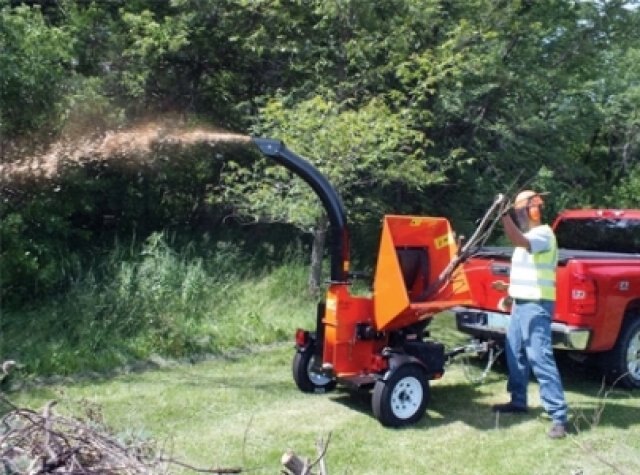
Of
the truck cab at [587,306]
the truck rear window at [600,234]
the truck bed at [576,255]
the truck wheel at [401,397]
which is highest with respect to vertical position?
the truck rear window at [600,234]

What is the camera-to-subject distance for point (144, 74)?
11.6m

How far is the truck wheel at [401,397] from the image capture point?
631 cm

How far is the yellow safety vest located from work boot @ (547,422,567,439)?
1.01 metres

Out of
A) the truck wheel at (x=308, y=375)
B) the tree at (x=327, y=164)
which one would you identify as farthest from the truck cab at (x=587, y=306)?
the tree at (x=327, y=164)

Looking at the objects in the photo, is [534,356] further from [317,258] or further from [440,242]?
[317,258]

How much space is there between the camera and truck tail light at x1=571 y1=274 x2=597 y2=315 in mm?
7383

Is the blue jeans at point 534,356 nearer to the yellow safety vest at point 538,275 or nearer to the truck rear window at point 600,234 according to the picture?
the yellow safety vest at point 538,275

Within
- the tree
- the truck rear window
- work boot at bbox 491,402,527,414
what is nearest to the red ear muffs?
work boot at bbox 491,402,527,414

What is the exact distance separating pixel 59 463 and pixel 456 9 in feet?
35.9

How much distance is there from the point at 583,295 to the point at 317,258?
→ 4168 mm

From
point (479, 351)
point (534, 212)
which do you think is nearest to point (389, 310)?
point (534, 212)

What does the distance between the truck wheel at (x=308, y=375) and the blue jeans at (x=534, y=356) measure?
161 cm

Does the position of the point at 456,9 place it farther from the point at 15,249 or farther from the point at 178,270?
the point at 15,249

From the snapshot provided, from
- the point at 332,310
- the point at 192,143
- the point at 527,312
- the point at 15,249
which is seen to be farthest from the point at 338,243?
the point at 192,143
